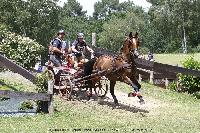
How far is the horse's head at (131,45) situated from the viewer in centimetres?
1658

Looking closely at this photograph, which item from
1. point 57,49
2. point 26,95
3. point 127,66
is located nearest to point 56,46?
point 57,49

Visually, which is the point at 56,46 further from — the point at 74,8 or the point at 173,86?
the point at 74,8

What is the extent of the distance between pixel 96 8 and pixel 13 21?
10895 centimetres

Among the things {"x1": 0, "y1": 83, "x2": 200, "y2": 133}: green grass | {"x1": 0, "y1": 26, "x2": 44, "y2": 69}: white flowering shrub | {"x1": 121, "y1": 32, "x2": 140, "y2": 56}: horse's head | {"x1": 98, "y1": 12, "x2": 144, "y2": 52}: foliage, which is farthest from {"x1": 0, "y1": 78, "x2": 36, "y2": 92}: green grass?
{"x1": 98, "y1": 12, "x2": 144, "y2": 52}: foliage

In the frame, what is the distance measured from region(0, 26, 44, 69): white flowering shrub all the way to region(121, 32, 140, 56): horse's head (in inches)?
478

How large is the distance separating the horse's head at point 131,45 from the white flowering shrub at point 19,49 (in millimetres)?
12134

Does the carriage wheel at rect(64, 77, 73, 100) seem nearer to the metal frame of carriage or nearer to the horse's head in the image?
the metal frame of carriage

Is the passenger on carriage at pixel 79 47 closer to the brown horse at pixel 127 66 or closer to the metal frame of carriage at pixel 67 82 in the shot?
the metal frame of carriage at pixel 67 82

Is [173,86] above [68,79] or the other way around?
the other way around

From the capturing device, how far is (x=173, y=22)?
3433 inches

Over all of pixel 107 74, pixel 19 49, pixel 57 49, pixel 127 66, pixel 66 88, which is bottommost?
pixel 66 88

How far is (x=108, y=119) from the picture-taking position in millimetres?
15086

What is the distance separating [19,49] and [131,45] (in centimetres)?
1374

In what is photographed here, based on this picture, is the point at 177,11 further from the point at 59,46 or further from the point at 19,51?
the point at 59,46
